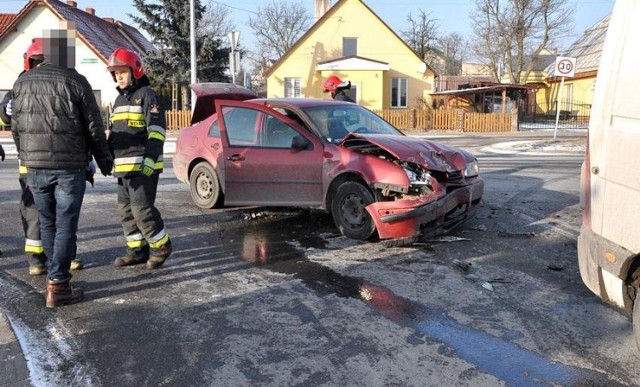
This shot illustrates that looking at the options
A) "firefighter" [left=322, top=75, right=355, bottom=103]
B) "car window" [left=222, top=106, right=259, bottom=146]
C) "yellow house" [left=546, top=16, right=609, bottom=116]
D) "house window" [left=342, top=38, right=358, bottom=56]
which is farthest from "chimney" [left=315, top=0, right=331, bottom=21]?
"car window" [left=222, top=106, right=259, bottom=146]

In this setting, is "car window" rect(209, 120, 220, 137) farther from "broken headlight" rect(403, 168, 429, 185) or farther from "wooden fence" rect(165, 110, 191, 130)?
"wooden fence" rect(165, 110, 191, 130)

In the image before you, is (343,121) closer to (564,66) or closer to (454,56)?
(564,66)

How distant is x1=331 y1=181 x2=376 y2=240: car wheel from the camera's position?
6148mm

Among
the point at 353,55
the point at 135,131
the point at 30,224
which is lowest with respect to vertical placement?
the point at 30,224

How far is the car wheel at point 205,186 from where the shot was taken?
25.4 ft

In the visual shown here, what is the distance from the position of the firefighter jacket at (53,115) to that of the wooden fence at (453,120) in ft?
79.1

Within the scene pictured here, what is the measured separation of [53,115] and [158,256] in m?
1.58

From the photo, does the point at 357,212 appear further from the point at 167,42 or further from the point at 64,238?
the point at 167,42

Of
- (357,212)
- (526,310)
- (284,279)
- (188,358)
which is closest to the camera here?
(188,358)

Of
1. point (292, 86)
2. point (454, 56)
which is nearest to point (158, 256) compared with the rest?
point (292, 86)

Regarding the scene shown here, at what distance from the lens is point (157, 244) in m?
5.19

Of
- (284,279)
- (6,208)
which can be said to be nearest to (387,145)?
(284,279)

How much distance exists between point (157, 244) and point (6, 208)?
162 inches

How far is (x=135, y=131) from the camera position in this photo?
5035 millimetres
